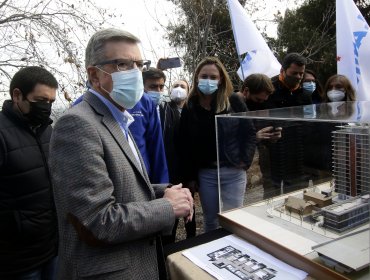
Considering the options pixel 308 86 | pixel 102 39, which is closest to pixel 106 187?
pixel 102 39

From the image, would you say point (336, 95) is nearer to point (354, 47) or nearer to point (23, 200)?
point (354, 47)

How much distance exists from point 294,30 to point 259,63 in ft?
25.7

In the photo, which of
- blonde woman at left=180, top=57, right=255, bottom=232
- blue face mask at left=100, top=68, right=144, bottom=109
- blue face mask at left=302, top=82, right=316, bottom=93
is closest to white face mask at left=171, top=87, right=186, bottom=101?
blonde woman at left=180, top=57, right=255, bottom=232

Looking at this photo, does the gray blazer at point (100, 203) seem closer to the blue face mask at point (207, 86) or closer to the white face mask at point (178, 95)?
Result: the blue face mask at point (207, 86)

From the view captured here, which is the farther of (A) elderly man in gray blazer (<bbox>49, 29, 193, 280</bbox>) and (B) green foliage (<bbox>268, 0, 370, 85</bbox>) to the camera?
(B) green foliage (<bbox>268, 0, 370, 85</bbox>)

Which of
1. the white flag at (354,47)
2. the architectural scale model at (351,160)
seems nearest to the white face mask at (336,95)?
the white flag at (354,47)

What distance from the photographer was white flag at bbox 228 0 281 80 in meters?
4.03

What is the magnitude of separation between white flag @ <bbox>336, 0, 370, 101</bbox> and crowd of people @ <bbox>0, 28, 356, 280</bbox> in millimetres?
225

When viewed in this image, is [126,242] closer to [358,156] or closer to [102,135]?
[102,135]

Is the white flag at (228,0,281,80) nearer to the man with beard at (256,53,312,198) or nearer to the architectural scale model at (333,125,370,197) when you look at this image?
the man with beard at (256,53,312,198)

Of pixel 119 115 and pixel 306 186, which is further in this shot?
pixel 306 186

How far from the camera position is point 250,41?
4.05 m

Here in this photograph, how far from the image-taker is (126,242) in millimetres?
1264

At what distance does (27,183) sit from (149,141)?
87cm
